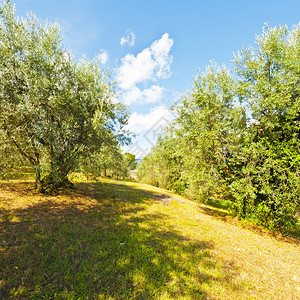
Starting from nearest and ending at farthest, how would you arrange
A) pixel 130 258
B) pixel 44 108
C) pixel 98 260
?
pixel 98 260, pixel 130 258, pixel 44 108

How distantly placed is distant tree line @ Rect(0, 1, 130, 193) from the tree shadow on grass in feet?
13.5

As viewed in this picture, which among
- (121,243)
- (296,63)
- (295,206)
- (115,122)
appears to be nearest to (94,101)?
(115,122)

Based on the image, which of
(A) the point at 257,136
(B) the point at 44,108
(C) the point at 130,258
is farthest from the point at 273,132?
(B) the point at 44,108

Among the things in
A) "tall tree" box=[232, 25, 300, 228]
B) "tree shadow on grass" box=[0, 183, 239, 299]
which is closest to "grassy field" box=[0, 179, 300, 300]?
"tree shadow on grass" box=[0, 183, 239, 299]

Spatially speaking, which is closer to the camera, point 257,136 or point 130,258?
point 130,258

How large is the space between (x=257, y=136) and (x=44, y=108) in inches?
695

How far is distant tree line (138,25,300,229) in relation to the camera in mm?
10570

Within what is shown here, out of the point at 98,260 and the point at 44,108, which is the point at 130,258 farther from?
the point at 44,108

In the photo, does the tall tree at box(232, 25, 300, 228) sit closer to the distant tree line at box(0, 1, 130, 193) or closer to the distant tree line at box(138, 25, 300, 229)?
the distant tree line at box(138, 25, 300, 229)

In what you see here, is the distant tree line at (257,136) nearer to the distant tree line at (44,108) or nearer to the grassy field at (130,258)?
the grassy field at (130,258)

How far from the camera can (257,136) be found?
12.6 metres

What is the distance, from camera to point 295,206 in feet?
32.8

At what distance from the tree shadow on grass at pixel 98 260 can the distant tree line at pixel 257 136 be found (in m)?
5.95

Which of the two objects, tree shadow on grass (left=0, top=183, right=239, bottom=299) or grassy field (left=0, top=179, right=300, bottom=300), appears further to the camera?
→ grassy field (left=0, top=179, right=300, bottom=300)
